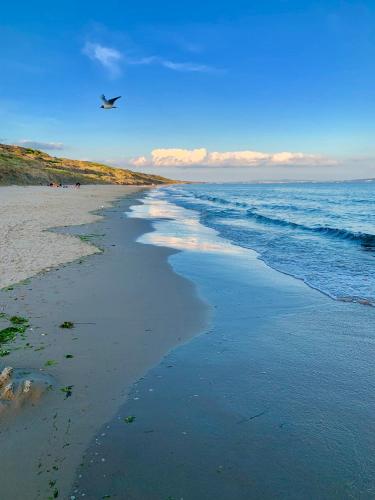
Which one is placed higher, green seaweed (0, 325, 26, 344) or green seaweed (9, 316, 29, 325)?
green seaweed (0, 325, 26, 344)

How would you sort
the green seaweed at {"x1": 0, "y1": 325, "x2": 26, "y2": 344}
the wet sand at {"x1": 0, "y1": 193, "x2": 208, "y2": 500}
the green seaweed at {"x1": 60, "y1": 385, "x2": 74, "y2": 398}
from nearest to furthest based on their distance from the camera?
the wet sand at {"x1": 0, "y1": 193, "x2": 208, "y2": 500}, the green seaweed at {"x1": 60, "y1": 385, "x2": 74, "y2": 398}, the green seaweed at {"x1": 0, "y1": 325, "x2": 26, "y2": 344}

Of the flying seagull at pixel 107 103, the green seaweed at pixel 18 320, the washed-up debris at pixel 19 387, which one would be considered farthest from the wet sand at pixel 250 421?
the flying seagull at pixel 107 103

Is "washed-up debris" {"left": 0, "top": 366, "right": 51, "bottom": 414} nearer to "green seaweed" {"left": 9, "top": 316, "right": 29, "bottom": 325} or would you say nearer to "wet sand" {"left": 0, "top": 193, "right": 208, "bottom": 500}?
"wet sand" {"left": 0, "top": 193, "right": 208, "bottom": 500}

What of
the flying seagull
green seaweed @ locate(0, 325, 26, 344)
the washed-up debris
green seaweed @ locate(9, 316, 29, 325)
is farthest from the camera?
the flying seagull

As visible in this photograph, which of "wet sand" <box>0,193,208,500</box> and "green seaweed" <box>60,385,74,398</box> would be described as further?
"green seaweed" <box>60,385,74,398</box>

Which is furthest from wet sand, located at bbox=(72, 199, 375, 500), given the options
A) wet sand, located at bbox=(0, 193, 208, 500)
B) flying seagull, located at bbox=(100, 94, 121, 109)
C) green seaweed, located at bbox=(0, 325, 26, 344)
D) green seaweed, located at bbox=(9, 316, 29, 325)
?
flying seagull, located at bbox=(100, 94, 121, 109)

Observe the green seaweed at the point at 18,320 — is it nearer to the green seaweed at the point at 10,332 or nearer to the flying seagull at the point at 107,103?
the green seaweed at the point at 10,332

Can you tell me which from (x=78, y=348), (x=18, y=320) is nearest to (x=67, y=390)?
(x=78, y=348)

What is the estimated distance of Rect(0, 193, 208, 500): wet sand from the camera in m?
3.33

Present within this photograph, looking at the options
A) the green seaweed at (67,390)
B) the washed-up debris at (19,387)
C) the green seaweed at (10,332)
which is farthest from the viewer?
the green seaweed at (10,332)

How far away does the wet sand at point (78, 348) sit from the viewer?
333cm

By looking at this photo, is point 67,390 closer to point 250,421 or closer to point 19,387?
point 19,387

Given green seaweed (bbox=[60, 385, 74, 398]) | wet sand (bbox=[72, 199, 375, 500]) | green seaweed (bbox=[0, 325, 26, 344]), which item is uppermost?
green seaweed (bbox=[0, 325, 26, 344])

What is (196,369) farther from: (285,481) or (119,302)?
(119,302)
